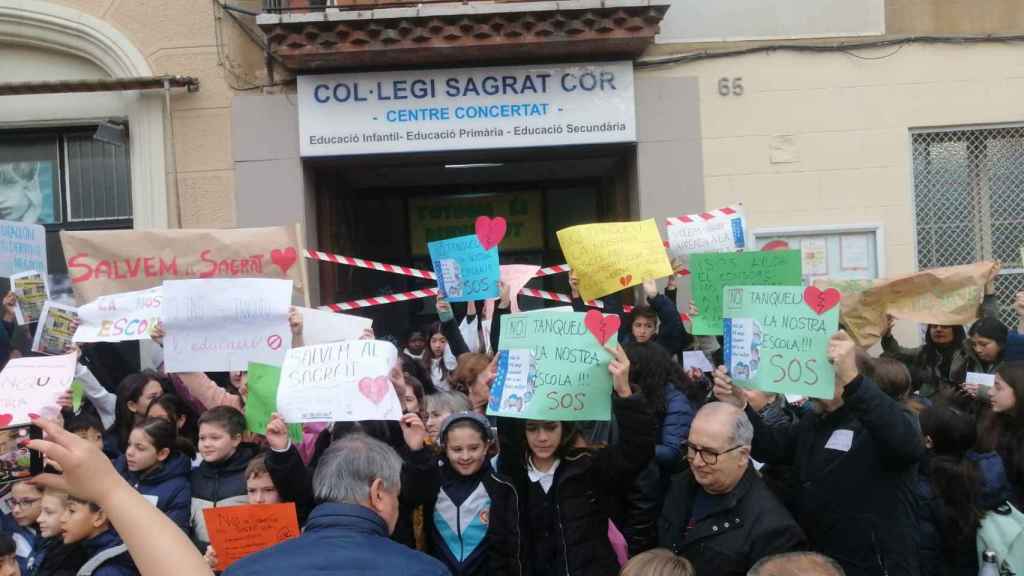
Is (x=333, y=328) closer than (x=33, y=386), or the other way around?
(x=33, y=386)

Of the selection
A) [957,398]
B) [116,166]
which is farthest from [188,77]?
[957,398]

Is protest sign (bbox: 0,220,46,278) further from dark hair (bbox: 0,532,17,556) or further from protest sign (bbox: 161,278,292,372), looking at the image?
dark hair (bbox: 0,532,17,556)

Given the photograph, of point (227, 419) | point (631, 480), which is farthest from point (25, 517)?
point (631, 480)

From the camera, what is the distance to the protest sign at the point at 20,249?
6461 millimetres

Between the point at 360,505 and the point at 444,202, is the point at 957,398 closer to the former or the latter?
the point at 360,505

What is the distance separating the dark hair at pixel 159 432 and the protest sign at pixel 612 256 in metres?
2.29

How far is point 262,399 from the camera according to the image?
442 centimetres

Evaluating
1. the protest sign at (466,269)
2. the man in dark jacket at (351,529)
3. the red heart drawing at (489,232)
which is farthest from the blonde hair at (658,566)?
the red heart drawing at (489,232)

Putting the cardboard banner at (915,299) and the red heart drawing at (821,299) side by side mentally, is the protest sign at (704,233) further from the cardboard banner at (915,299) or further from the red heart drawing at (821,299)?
the red heart drawing at (821,299)

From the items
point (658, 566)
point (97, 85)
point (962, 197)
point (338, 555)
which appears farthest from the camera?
point (962, 197)

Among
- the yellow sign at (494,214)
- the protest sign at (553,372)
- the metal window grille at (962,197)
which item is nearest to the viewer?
the protest sign at (553,372)

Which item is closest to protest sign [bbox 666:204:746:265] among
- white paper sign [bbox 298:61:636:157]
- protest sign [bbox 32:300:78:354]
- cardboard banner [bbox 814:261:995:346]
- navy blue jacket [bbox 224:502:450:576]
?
cardboard banner [bbox 814:261:995:346]

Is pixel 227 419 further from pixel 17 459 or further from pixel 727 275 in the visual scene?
pixel 727 275

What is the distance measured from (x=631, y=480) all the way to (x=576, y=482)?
0.77 feet
